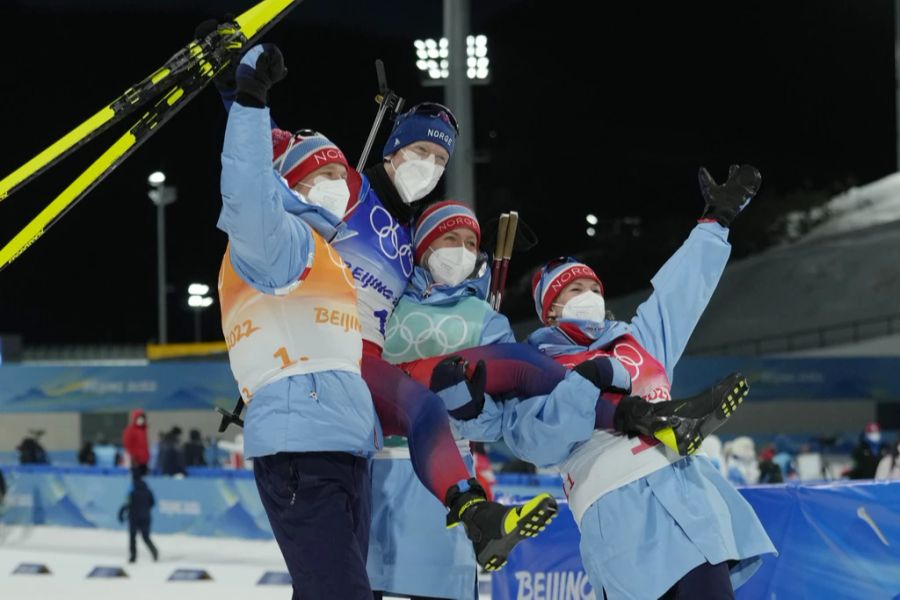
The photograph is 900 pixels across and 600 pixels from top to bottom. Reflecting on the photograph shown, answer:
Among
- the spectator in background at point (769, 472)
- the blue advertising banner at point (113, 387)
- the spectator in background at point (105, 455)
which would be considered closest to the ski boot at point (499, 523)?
the spectator in background at point (769, 472)

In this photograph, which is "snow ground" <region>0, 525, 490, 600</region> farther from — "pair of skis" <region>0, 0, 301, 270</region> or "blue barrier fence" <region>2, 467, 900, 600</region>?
"pair of skis" <region>0, 0, 301, 270</region>

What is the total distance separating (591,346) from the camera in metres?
4.20

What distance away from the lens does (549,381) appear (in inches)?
152

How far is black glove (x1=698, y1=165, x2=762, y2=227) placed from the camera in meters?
4.41

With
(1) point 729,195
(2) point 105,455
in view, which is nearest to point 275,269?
(1) point 729,195

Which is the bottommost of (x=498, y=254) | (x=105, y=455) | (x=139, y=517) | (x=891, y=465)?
(x=139, y=517)

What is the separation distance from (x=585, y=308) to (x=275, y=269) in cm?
131

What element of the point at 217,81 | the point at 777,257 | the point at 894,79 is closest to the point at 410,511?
the point at 217,81

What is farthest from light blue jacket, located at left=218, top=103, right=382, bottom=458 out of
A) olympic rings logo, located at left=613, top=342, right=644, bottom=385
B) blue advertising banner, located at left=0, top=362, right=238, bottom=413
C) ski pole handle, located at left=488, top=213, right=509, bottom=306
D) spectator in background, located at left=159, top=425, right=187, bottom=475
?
blue advertising banner, located at left=0, top=362, right=238, bottom=413

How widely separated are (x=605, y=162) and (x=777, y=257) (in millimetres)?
7045

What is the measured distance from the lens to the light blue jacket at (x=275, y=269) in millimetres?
3117

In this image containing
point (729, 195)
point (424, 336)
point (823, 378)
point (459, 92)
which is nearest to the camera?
point (424, 336)

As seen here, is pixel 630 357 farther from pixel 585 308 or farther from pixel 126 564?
pixel 126 564

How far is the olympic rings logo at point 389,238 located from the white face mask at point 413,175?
0.40ft
